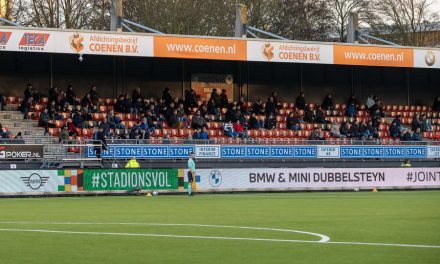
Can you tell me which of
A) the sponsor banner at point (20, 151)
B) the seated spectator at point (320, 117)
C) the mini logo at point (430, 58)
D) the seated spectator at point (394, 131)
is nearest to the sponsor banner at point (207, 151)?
Result: the sponsor banner at point (20, 151)

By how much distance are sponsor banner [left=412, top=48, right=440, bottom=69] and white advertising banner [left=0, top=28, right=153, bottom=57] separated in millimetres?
16773

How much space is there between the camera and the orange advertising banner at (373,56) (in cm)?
5453

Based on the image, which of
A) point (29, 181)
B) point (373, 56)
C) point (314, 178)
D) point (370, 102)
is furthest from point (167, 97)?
point (29, 181)

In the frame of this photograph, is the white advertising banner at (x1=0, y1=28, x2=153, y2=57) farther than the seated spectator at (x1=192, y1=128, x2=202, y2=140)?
No

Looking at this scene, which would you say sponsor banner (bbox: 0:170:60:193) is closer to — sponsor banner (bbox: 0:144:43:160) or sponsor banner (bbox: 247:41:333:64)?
sponsor banner (bbox: 0:144:43:160)

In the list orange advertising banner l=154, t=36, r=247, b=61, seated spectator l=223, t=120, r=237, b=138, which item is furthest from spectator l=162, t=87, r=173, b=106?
seated spectator l=223, t=120, r=237, b=138

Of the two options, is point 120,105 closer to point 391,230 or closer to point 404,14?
point 391,230

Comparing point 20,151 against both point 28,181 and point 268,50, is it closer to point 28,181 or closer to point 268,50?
point 28,181

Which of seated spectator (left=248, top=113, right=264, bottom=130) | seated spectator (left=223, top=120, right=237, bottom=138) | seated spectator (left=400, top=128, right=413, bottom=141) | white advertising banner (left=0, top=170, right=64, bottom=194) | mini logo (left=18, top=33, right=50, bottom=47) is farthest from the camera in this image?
seated spectator (left=400, top=128, right=413, bottom=141)

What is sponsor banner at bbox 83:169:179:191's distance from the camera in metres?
38.5

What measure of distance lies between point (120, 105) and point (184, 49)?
14.6ft

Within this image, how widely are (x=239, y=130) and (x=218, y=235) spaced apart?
3279 centimetres

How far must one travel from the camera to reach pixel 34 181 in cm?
3728

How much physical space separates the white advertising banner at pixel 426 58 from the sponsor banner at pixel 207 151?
1671cm
